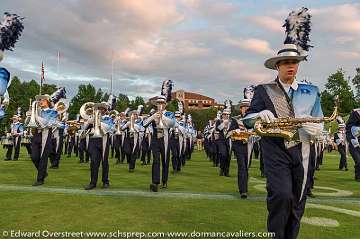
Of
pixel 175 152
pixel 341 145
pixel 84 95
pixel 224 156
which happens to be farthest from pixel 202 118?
pixel 224 156

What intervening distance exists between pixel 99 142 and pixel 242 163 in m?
3.78

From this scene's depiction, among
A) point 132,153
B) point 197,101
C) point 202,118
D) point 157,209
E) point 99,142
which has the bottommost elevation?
point 157,209

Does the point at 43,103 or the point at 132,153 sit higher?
the point at 43,103

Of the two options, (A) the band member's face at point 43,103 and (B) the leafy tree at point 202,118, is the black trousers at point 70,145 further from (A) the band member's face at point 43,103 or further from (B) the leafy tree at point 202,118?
(B) the leafy tree at point 202,118

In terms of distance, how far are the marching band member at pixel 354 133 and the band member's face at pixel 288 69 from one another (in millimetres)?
8245

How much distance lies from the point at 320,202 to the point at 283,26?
13.6 ft

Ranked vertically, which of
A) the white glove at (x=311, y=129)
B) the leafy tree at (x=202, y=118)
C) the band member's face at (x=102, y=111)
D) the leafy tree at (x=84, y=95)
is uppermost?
the leafy tree at (x=84, y=95)

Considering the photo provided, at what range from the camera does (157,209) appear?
8.46 meters

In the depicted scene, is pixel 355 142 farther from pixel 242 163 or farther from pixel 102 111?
pixel 102 111

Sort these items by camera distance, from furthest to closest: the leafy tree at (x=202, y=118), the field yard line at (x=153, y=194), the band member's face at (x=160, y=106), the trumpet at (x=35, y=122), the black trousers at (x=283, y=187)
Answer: the leafy tree at (x=202, y=118), the trumpet at (x=35, y=122), the band member's face at (x=160, y=106), the field yard line at (x=153, y=194), the black trousers at (x=283, y=187)

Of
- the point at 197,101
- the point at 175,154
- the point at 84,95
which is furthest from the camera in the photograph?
the point at 197,101

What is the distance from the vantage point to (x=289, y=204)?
5.16 meters

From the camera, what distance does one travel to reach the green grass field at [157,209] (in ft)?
23.0

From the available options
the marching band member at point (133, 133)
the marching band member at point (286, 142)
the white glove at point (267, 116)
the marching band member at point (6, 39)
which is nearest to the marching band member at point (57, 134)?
the marching band member at point (133, 133)
